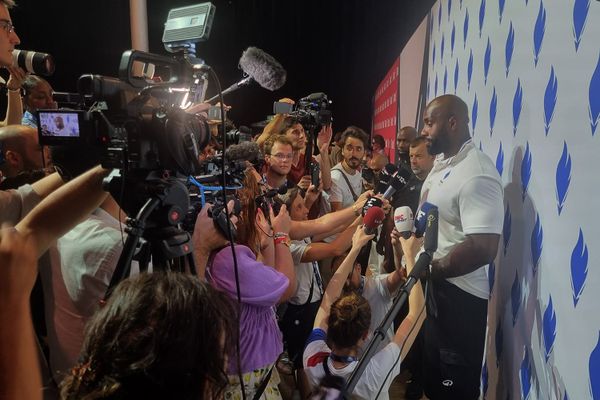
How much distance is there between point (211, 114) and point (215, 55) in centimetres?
694

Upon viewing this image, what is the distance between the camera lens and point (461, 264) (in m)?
1.61

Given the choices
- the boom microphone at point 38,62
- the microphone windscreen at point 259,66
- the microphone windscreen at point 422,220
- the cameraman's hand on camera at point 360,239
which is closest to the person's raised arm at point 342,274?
the cameraman's hand on camera at point 360,239

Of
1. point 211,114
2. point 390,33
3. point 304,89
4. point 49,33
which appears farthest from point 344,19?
point 211,114

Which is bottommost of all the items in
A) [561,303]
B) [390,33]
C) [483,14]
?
[561,303]

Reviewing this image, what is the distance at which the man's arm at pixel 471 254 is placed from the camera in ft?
5.16

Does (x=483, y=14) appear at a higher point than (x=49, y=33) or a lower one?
lower

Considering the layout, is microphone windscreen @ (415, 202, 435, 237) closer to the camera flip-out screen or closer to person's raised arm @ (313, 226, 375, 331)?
person's raised arm @ (313, 226, 375, 331)

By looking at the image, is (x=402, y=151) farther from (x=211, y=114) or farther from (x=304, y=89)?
(x=304, y=89)

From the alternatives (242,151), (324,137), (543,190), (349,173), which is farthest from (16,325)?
(349,173)

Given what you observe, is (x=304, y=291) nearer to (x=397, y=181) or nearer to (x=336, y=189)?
(x=397, y=181)

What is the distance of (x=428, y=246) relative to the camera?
1.29 meters

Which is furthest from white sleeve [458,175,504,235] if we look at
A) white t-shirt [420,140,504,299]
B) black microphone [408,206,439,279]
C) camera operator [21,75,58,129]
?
camera operator [21,75,58,129]

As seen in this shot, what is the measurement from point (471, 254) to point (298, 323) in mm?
979

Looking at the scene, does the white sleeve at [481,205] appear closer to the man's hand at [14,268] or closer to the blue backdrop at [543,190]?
the blue backdrop at [543,190]
